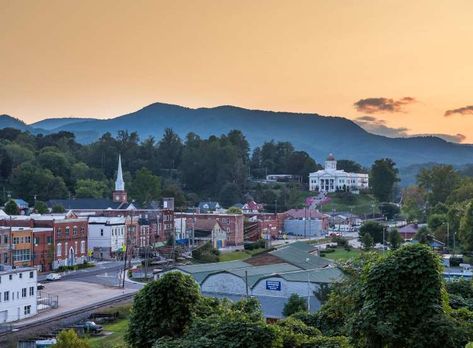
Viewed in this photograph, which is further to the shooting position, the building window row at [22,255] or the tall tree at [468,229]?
the tall tree at [468,229]

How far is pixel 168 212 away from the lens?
264 ft

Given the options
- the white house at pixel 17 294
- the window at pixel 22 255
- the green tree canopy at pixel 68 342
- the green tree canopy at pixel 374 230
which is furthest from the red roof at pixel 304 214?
the green tree canopy at pixel 68 342

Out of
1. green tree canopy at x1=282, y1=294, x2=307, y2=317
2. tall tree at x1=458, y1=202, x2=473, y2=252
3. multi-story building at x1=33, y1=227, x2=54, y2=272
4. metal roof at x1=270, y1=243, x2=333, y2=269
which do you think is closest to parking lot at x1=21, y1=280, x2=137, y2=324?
multi-story building at x1=33, y1=227, x2=54, y2=272

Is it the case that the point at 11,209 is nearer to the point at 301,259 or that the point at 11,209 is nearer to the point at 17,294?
the point at 301,259

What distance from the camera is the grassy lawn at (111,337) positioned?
31131 mm

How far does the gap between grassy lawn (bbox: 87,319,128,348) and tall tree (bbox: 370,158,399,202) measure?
90707mm

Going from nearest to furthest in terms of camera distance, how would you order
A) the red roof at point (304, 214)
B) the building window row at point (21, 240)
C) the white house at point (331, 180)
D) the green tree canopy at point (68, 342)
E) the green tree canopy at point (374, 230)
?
the green tree canopy at point (68, 342), the building window row at point (21, 240), the green tree canopy at point (374, 230), the red roof at point (304, 214), the white house at point (331, 180)

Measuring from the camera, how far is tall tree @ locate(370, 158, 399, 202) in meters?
124

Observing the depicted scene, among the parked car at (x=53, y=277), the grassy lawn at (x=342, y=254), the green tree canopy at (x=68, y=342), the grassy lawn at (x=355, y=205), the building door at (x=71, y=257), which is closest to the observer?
the green tree canopy at (x=68, y=342)

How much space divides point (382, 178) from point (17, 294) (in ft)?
302

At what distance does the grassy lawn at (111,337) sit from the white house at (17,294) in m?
5.58

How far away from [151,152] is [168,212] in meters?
59.1

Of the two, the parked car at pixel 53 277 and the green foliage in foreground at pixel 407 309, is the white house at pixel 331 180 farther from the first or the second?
the green foliage in foreground at pixel 407 309

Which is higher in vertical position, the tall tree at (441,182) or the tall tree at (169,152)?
the tall tree at (169,152)
